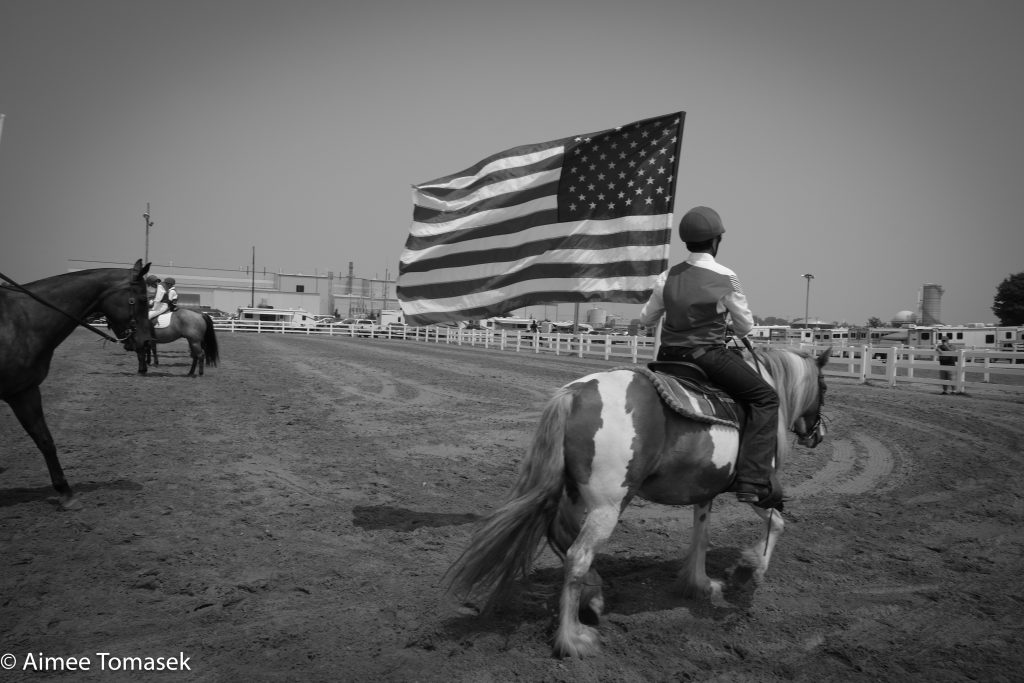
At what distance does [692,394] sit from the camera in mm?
3713

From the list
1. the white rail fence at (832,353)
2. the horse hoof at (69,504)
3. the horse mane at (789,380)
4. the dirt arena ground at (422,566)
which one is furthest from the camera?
the white rail fence at (832,353)

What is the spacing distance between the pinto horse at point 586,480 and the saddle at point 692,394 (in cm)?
5

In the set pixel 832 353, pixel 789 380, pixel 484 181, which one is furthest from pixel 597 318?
pixel 789 380

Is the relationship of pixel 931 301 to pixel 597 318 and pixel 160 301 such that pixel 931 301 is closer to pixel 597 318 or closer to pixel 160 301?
pixel 597 318

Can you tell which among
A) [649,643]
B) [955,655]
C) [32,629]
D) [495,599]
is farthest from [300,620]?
[955,655]

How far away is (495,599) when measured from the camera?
11.3 feet

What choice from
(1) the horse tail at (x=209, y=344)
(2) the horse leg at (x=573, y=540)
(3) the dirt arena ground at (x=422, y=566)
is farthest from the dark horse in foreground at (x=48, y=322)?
(1) the horse tail at (x=209, y=344)

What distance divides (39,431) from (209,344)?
12.2 metres

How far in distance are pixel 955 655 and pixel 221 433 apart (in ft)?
29.6

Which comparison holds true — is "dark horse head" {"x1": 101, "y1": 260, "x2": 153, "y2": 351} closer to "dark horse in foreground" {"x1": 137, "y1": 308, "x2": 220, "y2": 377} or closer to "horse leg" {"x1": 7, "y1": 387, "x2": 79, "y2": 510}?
"horse leg" {"x1": 7, "y1": 387, "x2": 79, "y2": 510}

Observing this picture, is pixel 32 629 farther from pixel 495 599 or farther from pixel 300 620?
pixel 495 599

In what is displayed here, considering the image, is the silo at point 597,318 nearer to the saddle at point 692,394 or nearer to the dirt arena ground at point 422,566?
the dirt arena ground at point 422,566

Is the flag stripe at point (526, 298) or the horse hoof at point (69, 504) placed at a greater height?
the flag stripe at point (526, 298)

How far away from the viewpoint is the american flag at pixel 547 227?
4.82 meters
